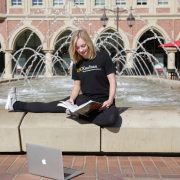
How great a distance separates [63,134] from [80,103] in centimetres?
47

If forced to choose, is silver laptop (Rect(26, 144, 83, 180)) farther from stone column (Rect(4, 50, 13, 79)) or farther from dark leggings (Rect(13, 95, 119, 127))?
stone column (Rect(4, 50, 13, 79))

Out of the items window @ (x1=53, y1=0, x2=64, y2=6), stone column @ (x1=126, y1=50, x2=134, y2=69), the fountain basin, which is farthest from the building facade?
the fountain basin

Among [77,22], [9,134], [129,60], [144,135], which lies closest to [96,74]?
[144,135]

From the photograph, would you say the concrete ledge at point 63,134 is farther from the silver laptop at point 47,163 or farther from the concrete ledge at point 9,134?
the silver laptop at point 47,163

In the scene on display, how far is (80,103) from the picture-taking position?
560 cm

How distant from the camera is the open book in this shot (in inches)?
199

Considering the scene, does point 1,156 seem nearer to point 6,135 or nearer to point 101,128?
point 6,135

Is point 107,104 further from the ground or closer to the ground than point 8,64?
further from the ground

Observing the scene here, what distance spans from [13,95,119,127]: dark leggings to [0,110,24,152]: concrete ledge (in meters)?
0.26

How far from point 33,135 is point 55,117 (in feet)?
1.15

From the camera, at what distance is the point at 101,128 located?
17.6ft

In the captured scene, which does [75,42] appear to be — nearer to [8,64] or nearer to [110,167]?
[110,167]

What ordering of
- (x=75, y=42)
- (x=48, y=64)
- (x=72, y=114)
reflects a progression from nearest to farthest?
(x=72, y=114) < (x=75, y=42) < (x=48, y=64)

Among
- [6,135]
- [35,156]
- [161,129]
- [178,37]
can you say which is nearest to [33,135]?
[6,135]
